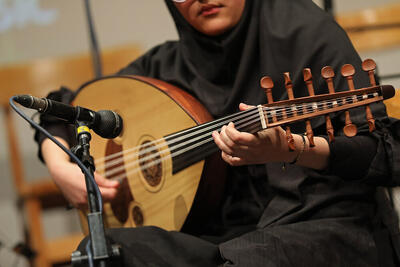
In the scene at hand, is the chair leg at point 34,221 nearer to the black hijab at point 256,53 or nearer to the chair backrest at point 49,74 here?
the chair backrest at point 49,74

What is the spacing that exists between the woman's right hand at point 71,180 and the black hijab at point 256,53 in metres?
0.37

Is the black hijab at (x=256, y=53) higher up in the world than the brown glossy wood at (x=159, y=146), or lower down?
higher up

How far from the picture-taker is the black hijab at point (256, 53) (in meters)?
1.36

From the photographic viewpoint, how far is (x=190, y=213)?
1405 mm

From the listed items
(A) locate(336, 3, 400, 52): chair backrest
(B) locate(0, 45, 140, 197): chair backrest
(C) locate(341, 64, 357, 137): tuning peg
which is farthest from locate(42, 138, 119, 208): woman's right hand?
(A) locate(336, 3, 400, 52): chair backrest

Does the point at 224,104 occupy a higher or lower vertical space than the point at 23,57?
lower

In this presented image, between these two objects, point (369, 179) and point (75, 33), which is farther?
point (75, 33)

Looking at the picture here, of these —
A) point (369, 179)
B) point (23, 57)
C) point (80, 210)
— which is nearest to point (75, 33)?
point (23, 57)

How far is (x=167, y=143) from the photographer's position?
141 cm

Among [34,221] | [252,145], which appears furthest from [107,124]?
[34,221]

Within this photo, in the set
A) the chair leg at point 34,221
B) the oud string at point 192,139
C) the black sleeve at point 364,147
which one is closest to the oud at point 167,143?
the oud string at point 192,139

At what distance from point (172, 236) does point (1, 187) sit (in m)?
2.90

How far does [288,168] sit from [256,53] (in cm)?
34

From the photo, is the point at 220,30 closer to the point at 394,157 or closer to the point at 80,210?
the point at 394,157
